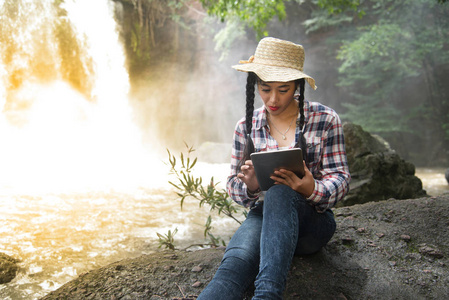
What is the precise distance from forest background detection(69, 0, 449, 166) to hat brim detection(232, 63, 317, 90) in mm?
10618

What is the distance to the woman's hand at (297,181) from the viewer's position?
1777 mm

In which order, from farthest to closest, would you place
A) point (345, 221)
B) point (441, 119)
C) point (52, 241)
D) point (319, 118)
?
point (441, 119) → point (52, 241) → point (345, 221) → point (319, 118)

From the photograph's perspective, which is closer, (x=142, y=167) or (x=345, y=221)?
(x=345, y=221)

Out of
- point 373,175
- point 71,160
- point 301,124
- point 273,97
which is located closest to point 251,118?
point 273,97

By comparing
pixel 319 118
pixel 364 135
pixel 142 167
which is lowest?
pixel 142 167

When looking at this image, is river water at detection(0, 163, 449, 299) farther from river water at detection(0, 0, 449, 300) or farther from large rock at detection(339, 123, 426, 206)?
large rock at detection(339, 123, 426, 206)

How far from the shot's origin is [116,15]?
45.0 feet

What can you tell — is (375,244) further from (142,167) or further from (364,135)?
(142,167)

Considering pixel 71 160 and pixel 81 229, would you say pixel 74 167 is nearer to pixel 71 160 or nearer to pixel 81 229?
pixel 71 160

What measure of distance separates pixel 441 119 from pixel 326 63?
5.97m

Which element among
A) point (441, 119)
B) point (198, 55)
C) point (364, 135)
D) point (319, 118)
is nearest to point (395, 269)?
point (319, 118)

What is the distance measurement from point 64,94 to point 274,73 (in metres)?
13.8

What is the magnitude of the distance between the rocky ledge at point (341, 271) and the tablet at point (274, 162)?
689 mm

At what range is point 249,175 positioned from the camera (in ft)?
6.33
